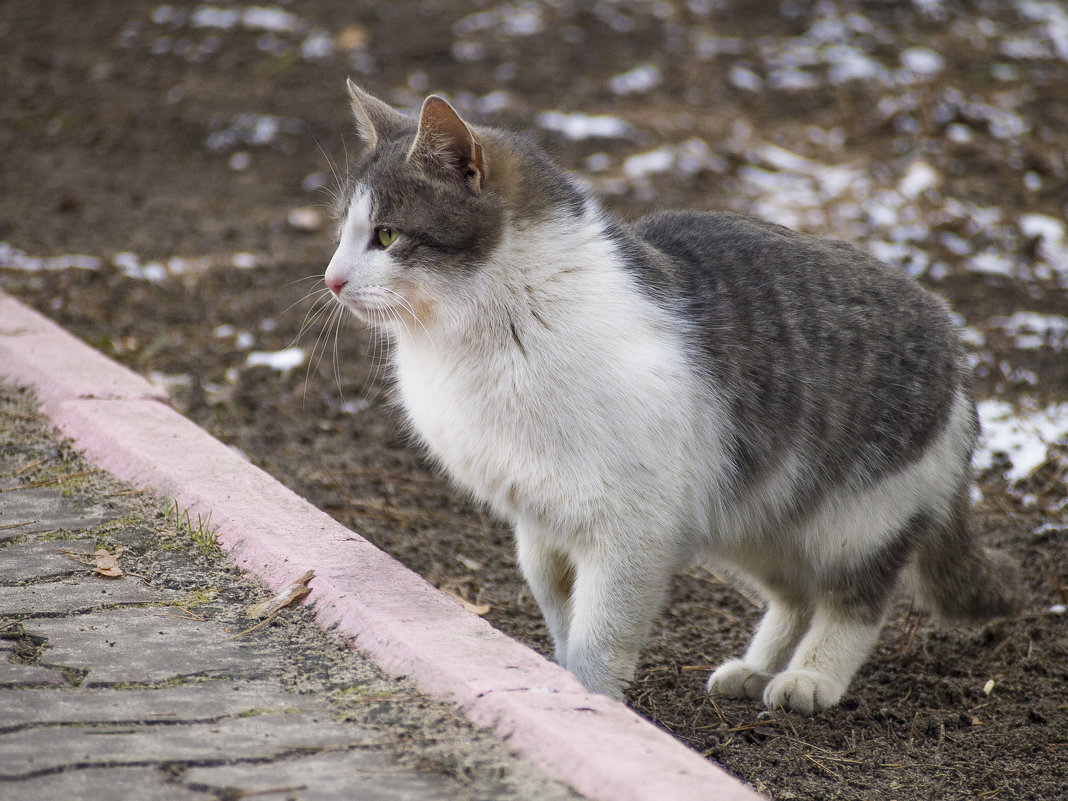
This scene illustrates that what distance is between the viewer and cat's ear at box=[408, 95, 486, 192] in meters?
2.56

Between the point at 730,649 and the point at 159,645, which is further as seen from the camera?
the point at 730,649

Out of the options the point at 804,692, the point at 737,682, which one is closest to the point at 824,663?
the point at 804,692

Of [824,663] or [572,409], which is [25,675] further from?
[824,663]

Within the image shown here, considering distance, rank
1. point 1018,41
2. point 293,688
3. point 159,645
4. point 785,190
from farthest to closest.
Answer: point 1018,41
point 785,190
point 159,645
point 293,688

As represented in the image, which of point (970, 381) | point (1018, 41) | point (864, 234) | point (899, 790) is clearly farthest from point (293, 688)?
point (1018, 41)

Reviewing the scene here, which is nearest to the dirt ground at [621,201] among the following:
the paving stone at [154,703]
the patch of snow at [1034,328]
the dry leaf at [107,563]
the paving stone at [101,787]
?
the patch of snow at [1034,328]

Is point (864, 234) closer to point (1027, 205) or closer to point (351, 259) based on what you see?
point (1027, 205)

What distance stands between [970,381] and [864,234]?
2871 millimetres

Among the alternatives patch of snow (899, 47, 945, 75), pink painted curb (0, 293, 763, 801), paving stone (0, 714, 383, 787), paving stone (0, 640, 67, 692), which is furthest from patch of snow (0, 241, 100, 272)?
patch of snow (899, 47, 945, 75)

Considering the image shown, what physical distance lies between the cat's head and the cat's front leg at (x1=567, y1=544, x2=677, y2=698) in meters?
0.70

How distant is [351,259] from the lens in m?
2.61

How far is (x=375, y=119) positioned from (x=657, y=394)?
42.8 inches

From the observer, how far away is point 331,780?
72.4 inches

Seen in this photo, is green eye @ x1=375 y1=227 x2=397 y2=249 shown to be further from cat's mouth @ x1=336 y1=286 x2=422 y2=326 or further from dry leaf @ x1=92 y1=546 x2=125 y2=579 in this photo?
dry leaf @ x1=92 y1=546 x2=125 y2=579
